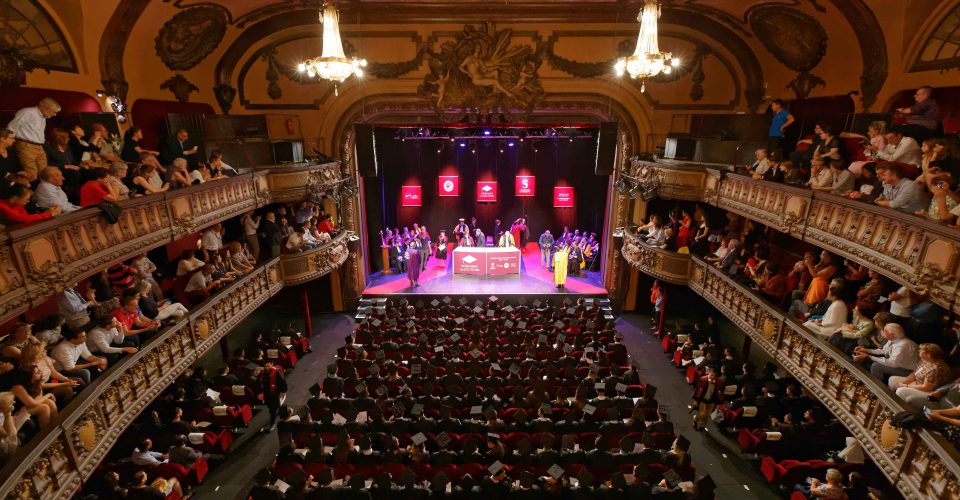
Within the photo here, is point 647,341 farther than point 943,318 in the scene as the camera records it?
Yes

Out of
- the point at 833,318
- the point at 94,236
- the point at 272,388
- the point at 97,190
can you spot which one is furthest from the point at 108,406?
A: the point at 833,318

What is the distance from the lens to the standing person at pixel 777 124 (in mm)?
11125

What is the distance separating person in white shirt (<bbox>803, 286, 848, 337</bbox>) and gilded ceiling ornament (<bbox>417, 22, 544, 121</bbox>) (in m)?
9.93

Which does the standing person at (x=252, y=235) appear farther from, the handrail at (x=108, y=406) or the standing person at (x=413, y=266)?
the standing person at (x=413, y=266)

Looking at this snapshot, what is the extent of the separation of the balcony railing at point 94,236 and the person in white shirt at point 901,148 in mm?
11610

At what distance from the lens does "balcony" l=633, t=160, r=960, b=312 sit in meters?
5.64

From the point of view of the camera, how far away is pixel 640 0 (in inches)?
507

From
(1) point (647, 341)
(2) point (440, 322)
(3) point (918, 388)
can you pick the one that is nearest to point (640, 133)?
(1) point (647, 341)

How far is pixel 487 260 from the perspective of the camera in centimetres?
1709

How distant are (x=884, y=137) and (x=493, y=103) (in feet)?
32.7

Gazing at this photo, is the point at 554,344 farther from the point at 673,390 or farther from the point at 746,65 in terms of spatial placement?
the point at 746,65

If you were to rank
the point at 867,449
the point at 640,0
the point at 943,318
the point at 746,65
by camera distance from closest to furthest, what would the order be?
the point at 867,449 → the point at 943,318 → the point at 640,0 → the point at 746,65

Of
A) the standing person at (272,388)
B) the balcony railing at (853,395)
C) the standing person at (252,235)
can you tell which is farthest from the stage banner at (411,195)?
the balcony railing at (853,395)

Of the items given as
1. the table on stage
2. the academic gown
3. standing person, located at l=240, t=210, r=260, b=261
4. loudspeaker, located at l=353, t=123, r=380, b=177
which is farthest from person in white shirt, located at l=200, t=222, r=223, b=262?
the academic gown
